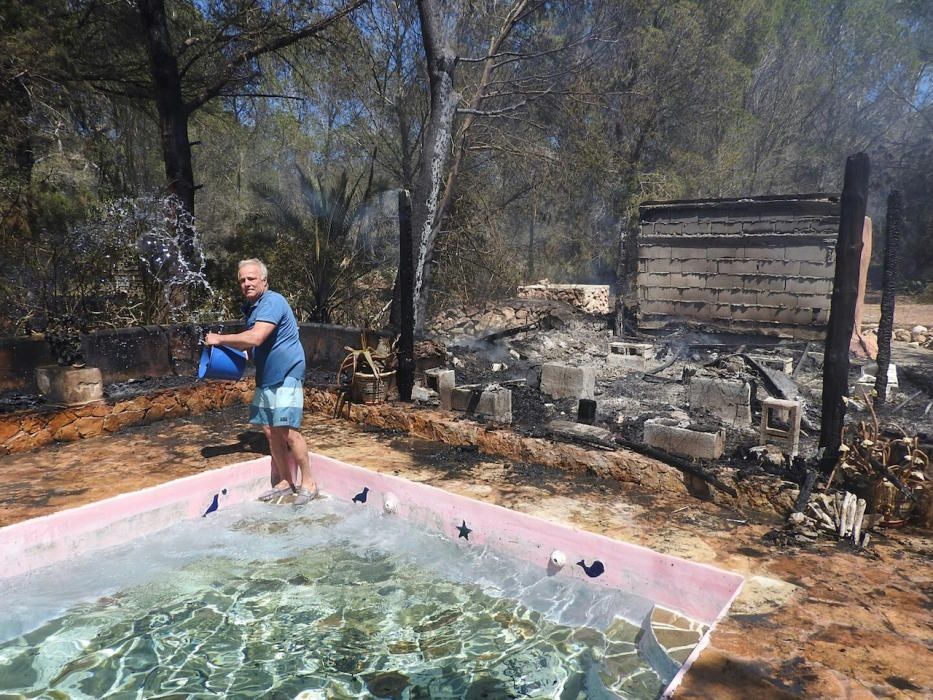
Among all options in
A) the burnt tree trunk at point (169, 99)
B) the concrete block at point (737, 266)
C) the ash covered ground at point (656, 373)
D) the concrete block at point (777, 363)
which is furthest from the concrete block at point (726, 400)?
the burnt tree trunk at point (169, 99)

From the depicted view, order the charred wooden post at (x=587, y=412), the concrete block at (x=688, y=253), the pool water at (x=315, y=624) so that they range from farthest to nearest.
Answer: the concrete block at (x=688, y=253) → the charred wooden post at (x=587, y=412) → the pool water at (x=315, y=624)

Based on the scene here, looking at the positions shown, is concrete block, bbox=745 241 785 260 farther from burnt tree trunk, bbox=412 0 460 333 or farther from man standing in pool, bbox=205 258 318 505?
man standing in pool, bbox=205 258 318 505

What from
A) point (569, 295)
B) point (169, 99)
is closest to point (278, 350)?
point (169, 99)

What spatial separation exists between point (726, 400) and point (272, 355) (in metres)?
5.18

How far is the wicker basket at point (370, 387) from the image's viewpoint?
695 centimetres

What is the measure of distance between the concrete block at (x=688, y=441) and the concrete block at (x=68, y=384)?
548cm

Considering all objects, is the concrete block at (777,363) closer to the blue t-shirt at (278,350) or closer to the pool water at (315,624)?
the pool water at (315,624)

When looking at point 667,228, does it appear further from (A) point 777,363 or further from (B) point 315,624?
(B) point 315,624

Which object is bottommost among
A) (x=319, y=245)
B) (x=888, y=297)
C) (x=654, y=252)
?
(x=888, y=297)

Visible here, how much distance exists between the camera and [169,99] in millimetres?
10141

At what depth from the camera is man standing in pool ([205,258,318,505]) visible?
4.54 m

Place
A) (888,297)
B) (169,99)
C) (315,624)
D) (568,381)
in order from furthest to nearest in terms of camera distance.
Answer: (169,99)
(568,381)
(888,297)
(315,624)

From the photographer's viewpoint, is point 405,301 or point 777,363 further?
point 777,363

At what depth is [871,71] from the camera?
27.2m
